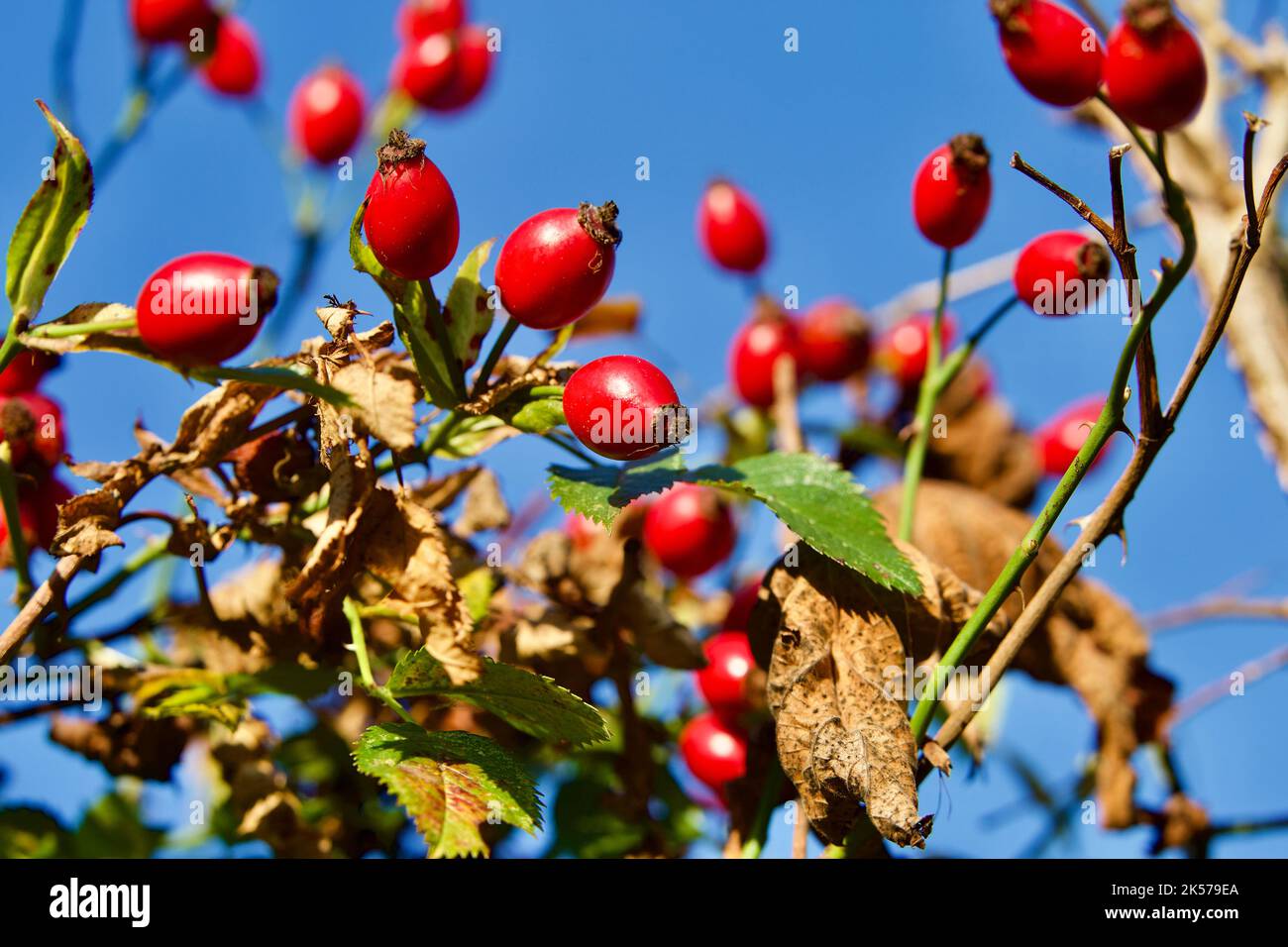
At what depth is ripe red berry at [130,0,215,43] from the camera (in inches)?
106

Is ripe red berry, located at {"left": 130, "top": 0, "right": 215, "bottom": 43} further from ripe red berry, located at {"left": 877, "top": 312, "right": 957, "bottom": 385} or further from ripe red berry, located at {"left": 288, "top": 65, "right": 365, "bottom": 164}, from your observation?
ripe red berry, located at {"left": 877, "top": 312, "right": 957, "bottom": 385}

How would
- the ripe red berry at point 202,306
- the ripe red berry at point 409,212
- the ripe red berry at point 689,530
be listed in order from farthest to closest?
1. the ripe red berry at point 689,530
2. the ripe red berry at point 409,212
3. the ripe red berry at point 202,306

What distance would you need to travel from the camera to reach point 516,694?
1.28 meters

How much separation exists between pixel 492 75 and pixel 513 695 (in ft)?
8.73

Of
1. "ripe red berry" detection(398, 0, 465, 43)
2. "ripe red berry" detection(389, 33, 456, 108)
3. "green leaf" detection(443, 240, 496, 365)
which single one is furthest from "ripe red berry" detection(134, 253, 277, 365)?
"ripe red berry" detection(398, 0, 465, 43)

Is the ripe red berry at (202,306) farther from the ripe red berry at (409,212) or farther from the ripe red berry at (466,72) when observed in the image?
the ripe red berry at (466,72)

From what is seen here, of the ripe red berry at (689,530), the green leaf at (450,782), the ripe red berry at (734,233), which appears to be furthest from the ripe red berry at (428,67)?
the green leaf at (450,782)

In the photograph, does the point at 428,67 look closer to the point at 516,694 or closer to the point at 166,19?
the point at 166,19

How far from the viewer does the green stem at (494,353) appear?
1.33 metres

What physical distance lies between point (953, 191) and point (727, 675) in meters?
0.76

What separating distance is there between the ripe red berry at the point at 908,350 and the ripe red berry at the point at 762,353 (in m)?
0.25

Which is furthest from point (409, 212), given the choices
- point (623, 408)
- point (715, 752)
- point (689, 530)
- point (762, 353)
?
point (762, 353)

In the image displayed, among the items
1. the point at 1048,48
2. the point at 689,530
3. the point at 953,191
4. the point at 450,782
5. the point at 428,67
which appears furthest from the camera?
the point at 428,67
